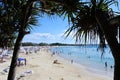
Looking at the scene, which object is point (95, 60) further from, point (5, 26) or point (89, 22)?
point (89, 22)

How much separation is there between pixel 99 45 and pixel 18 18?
2492 millimetres

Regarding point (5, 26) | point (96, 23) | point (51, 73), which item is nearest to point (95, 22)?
point (96, 23)

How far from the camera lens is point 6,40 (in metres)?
5.35

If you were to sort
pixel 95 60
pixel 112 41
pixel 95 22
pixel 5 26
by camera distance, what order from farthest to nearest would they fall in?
pixel 95 60
pixel 5 26
pixel 95 22
pixel 112 41

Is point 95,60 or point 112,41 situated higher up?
point 112,41

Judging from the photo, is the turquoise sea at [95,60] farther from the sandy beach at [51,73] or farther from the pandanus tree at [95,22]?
the sandy beach at [51,73]

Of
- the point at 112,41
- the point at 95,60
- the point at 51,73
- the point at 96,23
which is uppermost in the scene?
the point at 96,23

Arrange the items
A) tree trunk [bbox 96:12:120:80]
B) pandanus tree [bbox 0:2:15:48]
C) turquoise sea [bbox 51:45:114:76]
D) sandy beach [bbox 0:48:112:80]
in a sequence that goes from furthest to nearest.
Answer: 1. sandy beach [bbox 0:48:112:80]
2. pandanus tree [bbox 0:2:15:48]
3. turquoise sea [bbox 51:45:114:76]
4. tree trunk [bbox 96:12:120:80]

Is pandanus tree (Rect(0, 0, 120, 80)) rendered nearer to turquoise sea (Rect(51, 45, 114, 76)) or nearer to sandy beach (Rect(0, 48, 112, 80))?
turquoise sea (Rect(51, 45, 114, 76))

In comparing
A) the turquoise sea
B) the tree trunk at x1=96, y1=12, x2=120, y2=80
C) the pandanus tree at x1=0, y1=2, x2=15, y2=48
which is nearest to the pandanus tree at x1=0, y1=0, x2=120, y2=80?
the tree trunk at x1=96, y1=12, x2=120, y2=80

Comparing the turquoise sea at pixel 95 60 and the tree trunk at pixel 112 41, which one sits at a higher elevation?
the tree trunk at pixel 112 41

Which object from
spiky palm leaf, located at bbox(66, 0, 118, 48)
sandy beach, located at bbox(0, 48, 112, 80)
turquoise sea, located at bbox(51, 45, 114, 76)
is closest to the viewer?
spiky palm leaf, located at bbox(66, 0, 118, 48)

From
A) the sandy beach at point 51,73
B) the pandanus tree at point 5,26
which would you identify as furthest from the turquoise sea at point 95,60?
the sandy beach at point 51,73

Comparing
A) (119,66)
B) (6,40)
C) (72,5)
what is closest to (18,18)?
(6,40)
